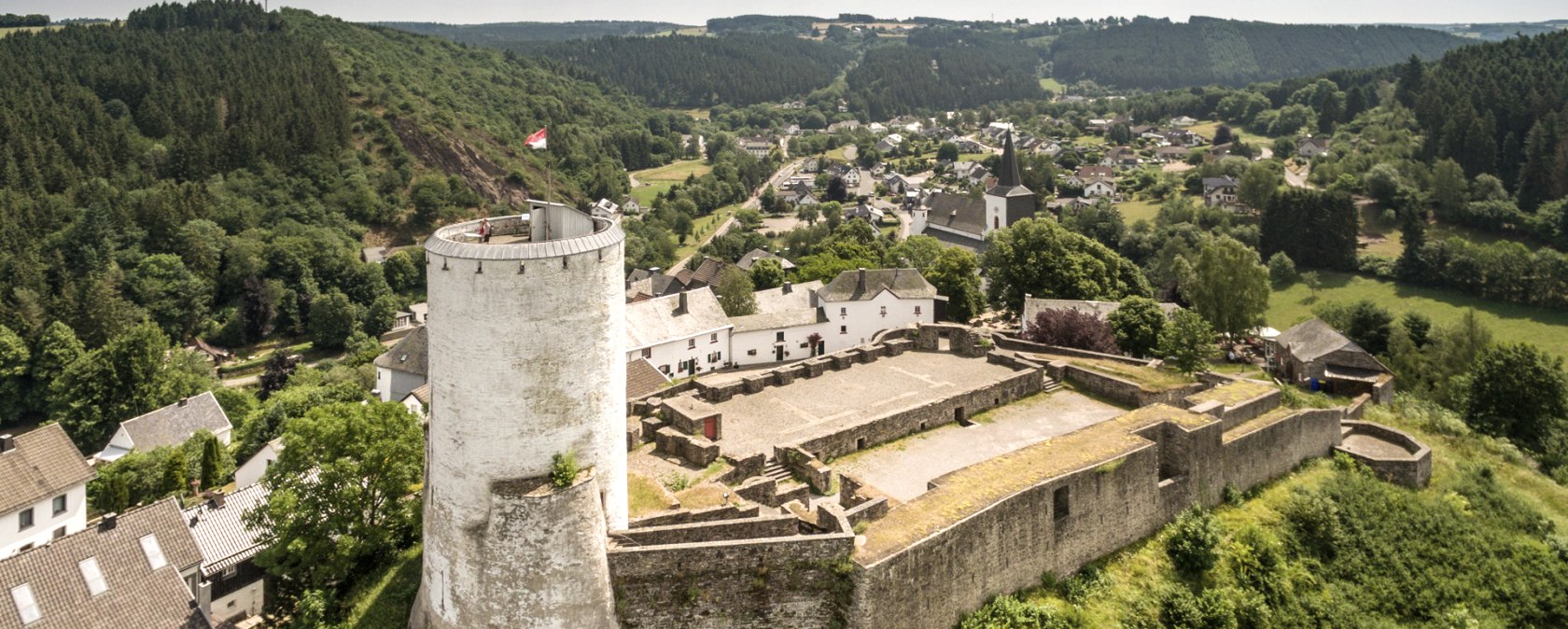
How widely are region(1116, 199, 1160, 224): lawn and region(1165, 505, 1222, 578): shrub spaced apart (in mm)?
78023

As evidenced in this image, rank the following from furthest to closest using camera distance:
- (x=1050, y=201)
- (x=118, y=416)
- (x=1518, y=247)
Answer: (x=1050, y=201), (x=1518, y=247), (x=118, y=416)

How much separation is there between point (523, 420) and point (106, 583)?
15668mm

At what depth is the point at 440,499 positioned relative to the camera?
685 inches

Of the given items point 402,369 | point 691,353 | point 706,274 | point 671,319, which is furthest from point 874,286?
point 706,274

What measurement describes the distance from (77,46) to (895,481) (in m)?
147

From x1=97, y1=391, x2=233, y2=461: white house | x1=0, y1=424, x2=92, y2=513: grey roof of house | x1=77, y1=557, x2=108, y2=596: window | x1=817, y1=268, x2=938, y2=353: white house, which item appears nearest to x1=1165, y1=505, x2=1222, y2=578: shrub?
x1=77, y1=557, x2=108, y2=596: window

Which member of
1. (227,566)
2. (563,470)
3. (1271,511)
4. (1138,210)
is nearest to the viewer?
(563,470)

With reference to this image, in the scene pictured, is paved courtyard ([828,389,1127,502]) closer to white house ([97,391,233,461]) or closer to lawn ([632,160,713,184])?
white house ([97,391,233,461])

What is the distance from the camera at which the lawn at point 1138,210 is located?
102250mm

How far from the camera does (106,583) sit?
24297 mm

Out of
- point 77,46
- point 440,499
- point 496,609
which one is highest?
point 77,46

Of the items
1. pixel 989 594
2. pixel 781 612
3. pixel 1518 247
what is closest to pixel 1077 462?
pixel 989 594

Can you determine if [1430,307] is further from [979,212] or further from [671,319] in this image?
[671,319]

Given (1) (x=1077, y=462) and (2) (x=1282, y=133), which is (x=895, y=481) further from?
(2) (x=1282, y=133)
